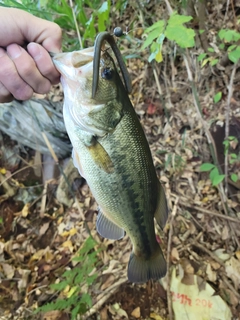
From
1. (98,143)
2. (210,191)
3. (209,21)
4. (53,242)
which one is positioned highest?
(98,143)

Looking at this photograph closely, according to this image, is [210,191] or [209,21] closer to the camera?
[210,191]

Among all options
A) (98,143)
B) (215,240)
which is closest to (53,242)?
(215,240)

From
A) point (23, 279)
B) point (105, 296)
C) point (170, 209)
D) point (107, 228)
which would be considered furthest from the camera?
point (23, 279)

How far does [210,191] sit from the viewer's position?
2980mm

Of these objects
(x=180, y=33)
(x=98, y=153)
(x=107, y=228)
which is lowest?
(x=107, y=228)

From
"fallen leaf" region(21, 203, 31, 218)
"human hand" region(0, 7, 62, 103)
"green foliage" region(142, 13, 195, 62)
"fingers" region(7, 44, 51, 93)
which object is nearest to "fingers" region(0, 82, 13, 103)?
"human hand" region(0, 7, 62, 103)

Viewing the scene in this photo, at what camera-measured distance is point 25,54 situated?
129 centimetres

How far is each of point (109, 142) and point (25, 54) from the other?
0.49 metres

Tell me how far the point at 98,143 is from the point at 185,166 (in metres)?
1.97

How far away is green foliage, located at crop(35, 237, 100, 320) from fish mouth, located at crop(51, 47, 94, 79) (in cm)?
165

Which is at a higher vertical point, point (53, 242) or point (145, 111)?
point (145, 111)

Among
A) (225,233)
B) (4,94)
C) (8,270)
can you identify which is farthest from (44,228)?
(4,94)

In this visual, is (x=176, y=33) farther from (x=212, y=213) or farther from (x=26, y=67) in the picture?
(x=212, y=213)

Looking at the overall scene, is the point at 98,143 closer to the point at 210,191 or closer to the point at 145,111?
the point at 210,191
